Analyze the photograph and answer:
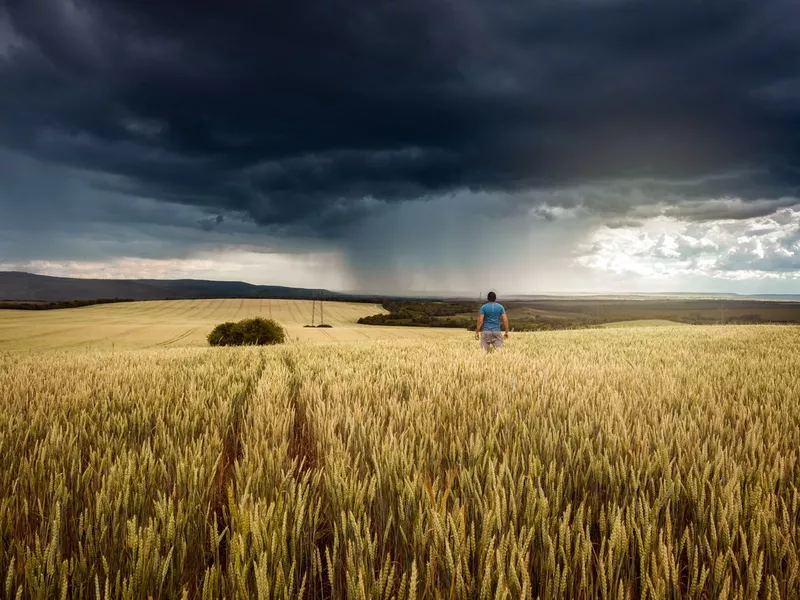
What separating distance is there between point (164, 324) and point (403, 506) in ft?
223

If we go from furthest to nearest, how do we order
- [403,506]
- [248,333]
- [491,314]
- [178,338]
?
[178,338], [248,333], [491,314], [403,506]

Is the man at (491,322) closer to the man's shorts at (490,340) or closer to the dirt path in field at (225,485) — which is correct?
the man's shorts at (490,340)

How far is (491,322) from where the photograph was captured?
11.6m

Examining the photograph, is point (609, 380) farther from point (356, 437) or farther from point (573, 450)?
point (356, 437)

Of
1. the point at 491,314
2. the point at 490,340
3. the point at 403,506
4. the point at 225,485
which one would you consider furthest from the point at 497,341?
the point at 403,506

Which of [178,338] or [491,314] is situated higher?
[491,314]

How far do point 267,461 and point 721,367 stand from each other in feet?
25.2

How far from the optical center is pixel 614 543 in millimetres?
1348

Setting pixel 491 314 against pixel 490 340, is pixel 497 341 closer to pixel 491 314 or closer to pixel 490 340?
pixel 490 340

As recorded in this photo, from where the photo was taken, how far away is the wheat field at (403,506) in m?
1.31

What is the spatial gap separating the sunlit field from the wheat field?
69.2 ft

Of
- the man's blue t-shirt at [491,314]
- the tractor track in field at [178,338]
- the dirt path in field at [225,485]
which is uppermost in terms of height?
the man's blue t-shirt at [491,314]

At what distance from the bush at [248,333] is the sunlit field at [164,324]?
161cm

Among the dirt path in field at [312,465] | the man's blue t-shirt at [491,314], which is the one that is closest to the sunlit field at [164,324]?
the man's blue t-shirt at [491,314]
